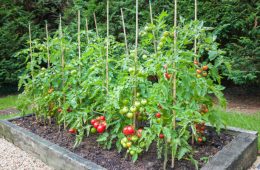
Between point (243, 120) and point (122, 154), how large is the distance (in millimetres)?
2277

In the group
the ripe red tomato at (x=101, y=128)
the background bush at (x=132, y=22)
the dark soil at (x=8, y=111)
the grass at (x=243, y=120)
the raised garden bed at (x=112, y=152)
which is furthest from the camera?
the dark soil at (x=8, y=111)

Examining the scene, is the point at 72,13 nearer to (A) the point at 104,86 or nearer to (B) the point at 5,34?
(B) the point at 5,34

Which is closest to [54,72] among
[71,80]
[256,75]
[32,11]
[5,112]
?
[71,80]

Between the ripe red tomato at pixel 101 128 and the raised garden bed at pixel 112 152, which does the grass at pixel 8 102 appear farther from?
the ripe red tomato at pixel 101 128

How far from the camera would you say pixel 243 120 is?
428 centimetres

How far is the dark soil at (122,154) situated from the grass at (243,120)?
90 centimetres

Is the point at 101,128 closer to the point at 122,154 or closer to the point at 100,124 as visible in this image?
the point at 100,124

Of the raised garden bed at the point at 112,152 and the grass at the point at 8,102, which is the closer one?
the raised garden bed at the point at 112,152

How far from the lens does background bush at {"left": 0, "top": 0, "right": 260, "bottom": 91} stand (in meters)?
5.11

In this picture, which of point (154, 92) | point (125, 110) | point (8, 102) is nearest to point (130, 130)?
point (125, 110)

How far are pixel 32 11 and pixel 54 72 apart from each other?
484 centimetres

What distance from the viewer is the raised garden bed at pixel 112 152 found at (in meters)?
2.60

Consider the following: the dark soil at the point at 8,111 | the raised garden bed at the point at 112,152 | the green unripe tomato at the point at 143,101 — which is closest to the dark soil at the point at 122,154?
the raised garden bed at the point at 112,152

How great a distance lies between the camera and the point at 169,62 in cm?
232
